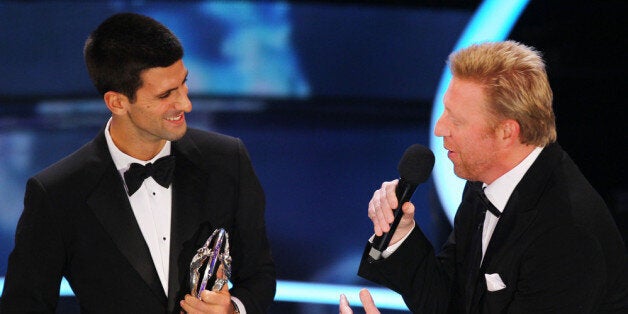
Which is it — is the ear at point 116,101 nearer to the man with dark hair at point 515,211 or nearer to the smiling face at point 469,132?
the man with dark hair at point 515,211

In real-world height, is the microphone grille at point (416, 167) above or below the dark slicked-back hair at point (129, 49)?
below

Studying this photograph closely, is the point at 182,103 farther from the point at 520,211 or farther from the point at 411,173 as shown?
the point at 520,211

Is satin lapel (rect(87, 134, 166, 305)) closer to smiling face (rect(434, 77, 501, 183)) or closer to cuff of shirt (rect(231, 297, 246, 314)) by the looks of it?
cuff of shirt (rect(231, 297, 246, 314))

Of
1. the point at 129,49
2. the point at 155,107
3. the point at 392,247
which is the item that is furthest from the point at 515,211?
the point at 129,49

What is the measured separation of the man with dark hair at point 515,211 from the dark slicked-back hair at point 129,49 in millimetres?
753

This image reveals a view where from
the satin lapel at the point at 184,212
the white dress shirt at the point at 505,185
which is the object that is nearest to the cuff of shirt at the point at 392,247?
the white dress shirt at the point at 505,185

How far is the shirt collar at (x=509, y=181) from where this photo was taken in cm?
218

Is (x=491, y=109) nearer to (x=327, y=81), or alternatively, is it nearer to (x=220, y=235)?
(x=220, y=235)

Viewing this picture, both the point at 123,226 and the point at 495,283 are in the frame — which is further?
the point at 123,226

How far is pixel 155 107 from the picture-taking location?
235 cm

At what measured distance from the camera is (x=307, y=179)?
6.04m

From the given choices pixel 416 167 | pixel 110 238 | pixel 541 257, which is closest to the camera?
pixel 541 257

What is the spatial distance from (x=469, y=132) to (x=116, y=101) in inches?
40.2

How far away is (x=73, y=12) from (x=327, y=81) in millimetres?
2585
